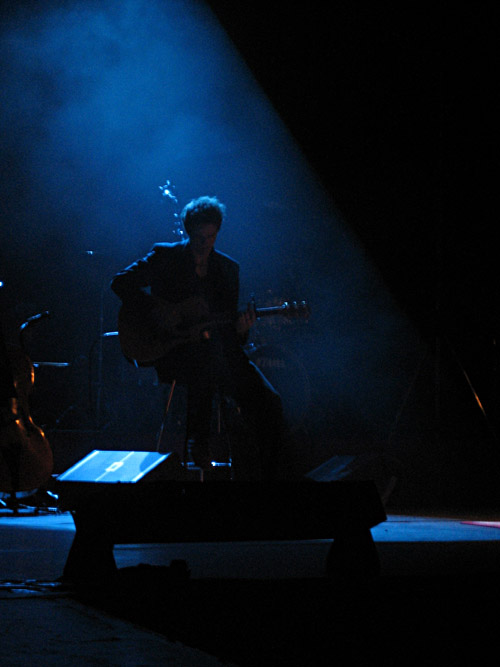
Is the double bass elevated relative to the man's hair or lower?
lower

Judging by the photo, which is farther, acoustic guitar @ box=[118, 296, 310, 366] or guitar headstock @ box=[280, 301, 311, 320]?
guitar headstock @ box=[280, 301, 311, 320]

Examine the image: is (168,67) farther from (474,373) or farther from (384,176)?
(474,373)

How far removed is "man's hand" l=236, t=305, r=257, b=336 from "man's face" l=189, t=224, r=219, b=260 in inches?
15.9

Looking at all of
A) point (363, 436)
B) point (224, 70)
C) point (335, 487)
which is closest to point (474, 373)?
point (363, 436)

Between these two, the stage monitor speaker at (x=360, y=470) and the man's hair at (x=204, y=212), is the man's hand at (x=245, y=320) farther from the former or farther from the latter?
the stage monitor speaker at (x=360, y=470)

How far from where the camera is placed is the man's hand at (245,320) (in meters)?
4.21

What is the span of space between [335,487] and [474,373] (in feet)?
14.9

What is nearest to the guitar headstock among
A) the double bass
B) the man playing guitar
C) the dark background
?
the man playing guitar

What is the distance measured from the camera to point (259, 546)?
131 inches

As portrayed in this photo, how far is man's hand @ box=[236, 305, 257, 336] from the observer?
4.21 metres

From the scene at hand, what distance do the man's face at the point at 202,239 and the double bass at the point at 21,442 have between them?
3.66ft

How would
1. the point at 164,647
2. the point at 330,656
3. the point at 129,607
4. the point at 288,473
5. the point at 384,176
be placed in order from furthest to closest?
the point at 384,176 < the point at 288,473 < the point at 129,607 < the point at 164,647 < the point at 330,656

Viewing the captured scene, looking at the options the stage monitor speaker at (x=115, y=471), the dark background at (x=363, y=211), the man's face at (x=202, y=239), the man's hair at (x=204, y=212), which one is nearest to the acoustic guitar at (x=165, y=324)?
the man's face at (x=202, y=239)

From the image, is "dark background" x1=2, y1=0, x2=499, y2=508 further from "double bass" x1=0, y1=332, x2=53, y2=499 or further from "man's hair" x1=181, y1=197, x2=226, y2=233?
"man's hair" x1=181, y1=197, x2=226, y2=233
